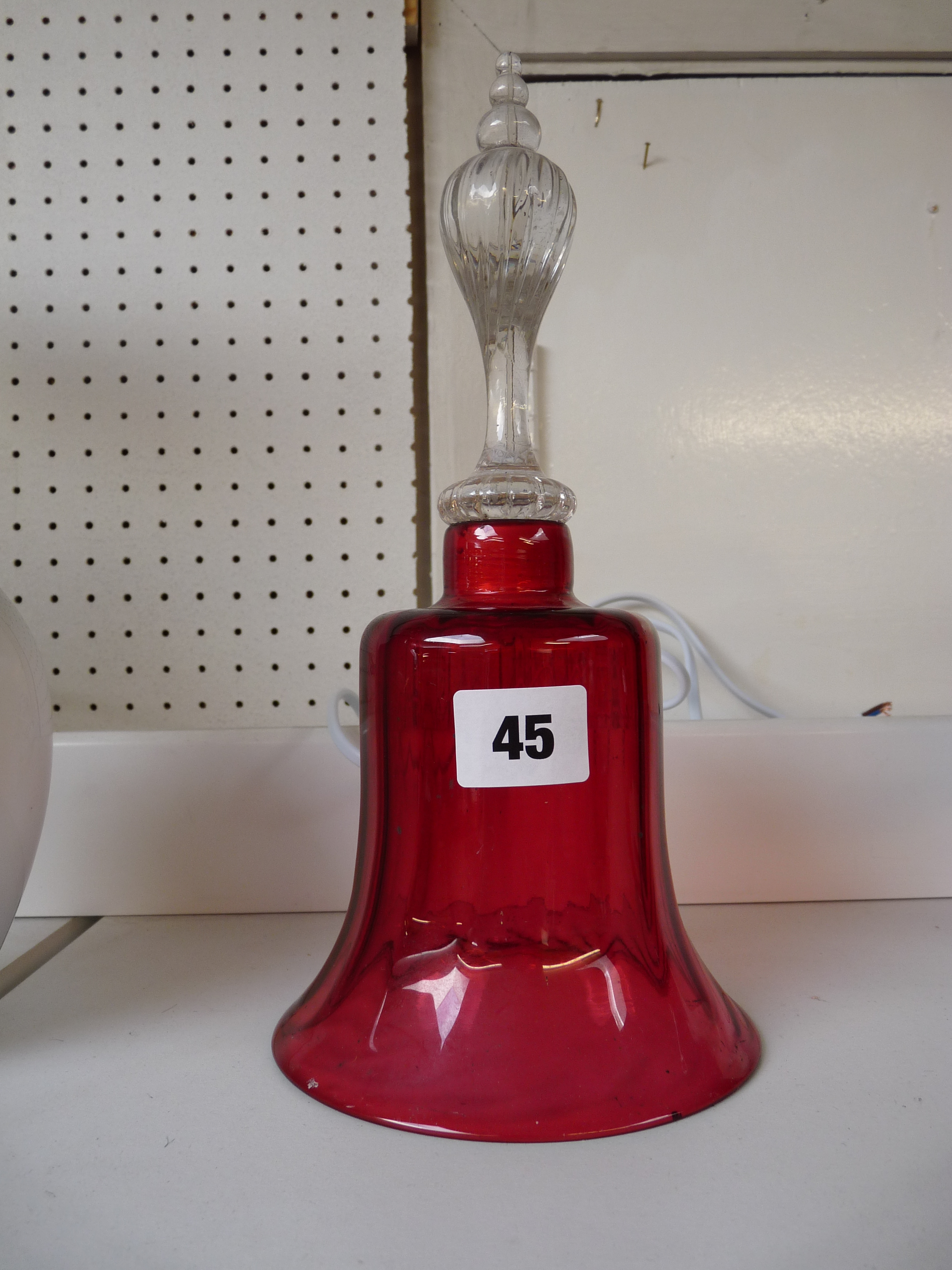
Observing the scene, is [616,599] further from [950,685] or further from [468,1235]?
[468,1235]

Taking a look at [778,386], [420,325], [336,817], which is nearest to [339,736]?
[336,817]

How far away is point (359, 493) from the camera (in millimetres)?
724

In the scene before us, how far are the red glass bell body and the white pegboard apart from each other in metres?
0.39

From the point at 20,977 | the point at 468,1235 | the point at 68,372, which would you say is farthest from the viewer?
the point at 68,372

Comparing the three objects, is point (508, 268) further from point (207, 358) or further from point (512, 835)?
point (207, 358)

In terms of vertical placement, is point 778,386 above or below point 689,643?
above

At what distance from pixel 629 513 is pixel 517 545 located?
1.48ft

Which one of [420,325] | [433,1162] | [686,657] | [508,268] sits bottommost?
[433,1162]

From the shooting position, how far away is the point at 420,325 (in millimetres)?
758

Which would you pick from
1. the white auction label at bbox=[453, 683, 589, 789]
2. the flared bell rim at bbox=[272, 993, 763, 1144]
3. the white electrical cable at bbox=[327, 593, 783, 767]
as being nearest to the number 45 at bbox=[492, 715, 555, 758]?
the white auction label at bbox=[453, 683, 589, 789]

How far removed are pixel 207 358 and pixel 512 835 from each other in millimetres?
539

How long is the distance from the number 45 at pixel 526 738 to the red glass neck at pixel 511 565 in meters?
0.05

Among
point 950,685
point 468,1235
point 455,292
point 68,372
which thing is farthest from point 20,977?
point 950,685

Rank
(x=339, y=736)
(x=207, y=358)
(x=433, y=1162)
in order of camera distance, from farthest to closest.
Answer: (x=207, y=358), (x=339, y=736), (x=433, y=1162)
